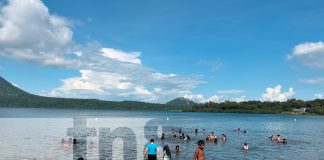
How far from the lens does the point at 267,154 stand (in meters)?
47.7

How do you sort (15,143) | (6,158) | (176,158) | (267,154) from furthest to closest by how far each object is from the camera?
1. (15,143)
2. (267,154)
3. (176,158)
4. (6,158)

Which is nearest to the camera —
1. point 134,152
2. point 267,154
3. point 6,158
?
point 6,158

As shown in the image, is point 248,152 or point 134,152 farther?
point 248,152

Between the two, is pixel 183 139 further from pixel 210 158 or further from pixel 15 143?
pixel 15 143

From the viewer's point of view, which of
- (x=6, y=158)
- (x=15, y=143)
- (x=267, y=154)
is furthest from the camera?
(x=15, y=143)

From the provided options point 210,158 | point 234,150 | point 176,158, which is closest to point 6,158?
point 176,158

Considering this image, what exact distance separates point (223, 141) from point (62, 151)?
28.7m

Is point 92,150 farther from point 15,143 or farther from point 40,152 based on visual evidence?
point 15,143

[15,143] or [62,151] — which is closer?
[62,151]

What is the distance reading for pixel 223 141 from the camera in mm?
62906

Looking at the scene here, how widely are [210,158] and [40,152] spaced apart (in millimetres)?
18585

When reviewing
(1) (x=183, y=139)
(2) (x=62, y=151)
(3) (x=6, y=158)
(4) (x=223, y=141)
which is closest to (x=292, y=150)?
(4) (x=223, y=141)

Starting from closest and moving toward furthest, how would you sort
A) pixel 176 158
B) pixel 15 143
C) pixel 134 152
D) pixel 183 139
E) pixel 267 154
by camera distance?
1. pixel 176 158
2. pixel 134 152
3. pixel 267 154
4. pixel 15 143
5. pixel 183 139

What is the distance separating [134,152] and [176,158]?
5.34 meters
